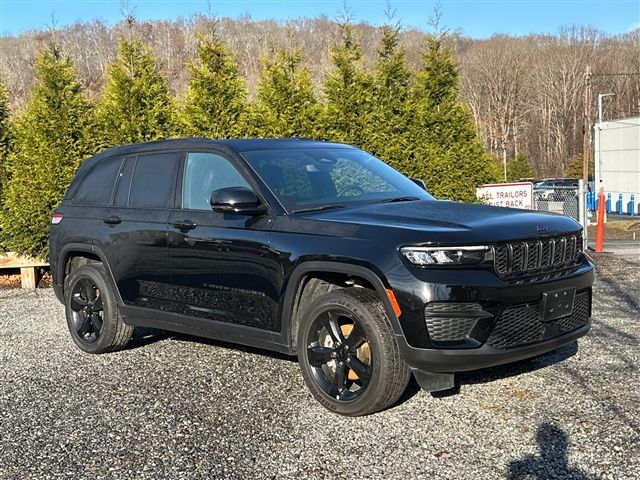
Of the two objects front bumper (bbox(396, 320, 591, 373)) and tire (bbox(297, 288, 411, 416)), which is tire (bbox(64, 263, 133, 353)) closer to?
tire (bbox(297, 288, 411, 416))

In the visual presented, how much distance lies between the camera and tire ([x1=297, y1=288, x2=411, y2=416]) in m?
4.00

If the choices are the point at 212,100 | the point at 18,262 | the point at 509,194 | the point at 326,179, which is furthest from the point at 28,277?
the point at 509,194

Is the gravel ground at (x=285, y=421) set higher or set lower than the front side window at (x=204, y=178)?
lower

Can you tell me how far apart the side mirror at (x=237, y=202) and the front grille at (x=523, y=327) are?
172 cm

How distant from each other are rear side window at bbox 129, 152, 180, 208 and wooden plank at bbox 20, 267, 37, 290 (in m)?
5.65

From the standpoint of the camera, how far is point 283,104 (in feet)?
39.4

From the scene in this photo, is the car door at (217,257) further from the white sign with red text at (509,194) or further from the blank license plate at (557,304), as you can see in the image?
the white sign with red text at (509,194)

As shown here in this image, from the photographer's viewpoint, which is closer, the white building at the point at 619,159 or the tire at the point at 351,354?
the tire at the point at 351,354

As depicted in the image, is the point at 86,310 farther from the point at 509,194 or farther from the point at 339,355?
the point at 509,194

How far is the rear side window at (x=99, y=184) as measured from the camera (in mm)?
6059

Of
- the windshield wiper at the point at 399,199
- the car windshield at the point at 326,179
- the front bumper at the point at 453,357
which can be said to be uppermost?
the car windshield at the point at 326,179

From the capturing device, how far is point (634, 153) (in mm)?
41625

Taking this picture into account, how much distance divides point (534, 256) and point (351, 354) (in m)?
1.24

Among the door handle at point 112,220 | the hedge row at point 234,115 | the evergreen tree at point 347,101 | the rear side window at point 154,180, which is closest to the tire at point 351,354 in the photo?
the rear side window at point 154,180
